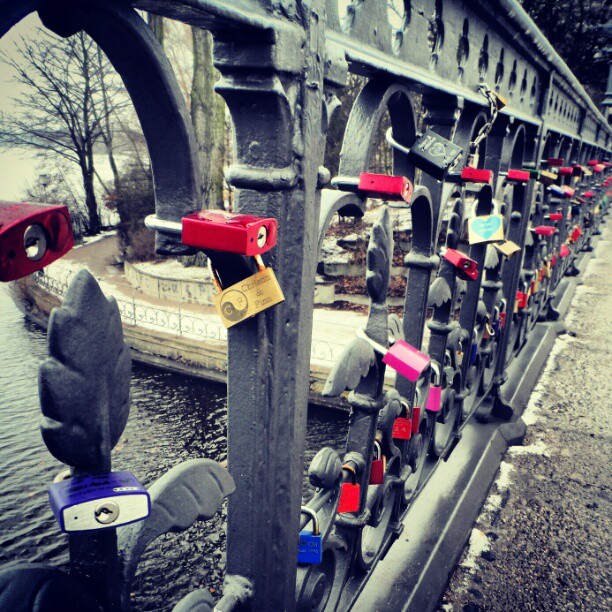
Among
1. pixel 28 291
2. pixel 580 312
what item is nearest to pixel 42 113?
pixel 28 291

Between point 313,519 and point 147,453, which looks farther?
point 147,453

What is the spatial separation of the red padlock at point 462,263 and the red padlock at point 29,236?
187cm

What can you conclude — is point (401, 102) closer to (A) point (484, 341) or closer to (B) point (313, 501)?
(B) point (313, 501)

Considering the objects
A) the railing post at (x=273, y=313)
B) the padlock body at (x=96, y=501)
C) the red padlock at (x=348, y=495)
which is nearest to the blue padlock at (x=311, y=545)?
the railing post at (x=273, y=313)

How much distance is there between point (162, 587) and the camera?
805 cm

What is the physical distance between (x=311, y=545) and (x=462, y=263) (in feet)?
4.40

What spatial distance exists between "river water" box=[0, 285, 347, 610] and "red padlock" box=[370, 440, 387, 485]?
688 centimetres

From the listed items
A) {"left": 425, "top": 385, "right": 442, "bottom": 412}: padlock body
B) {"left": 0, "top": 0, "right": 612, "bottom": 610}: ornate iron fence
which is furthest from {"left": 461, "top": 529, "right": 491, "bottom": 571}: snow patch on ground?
{"left": 425, "top": 385, "right": 442, "bottom": 412}: padlock body

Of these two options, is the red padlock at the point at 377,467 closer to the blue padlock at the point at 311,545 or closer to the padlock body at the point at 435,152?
the blue padlock at the point at 311,545

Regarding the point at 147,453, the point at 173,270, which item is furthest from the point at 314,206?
the point at 173,270

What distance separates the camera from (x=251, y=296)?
3.30ft

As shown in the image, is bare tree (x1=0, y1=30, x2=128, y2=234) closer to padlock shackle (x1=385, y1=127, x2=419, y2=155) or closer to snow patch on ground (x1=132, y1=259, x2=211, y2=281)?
snow patch on ground (x1=132, y1=259, x2=211, y2=281)

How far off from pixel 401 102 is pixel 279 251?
77 cm

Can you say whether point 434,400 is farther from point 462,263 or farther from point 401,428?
point 462,263
